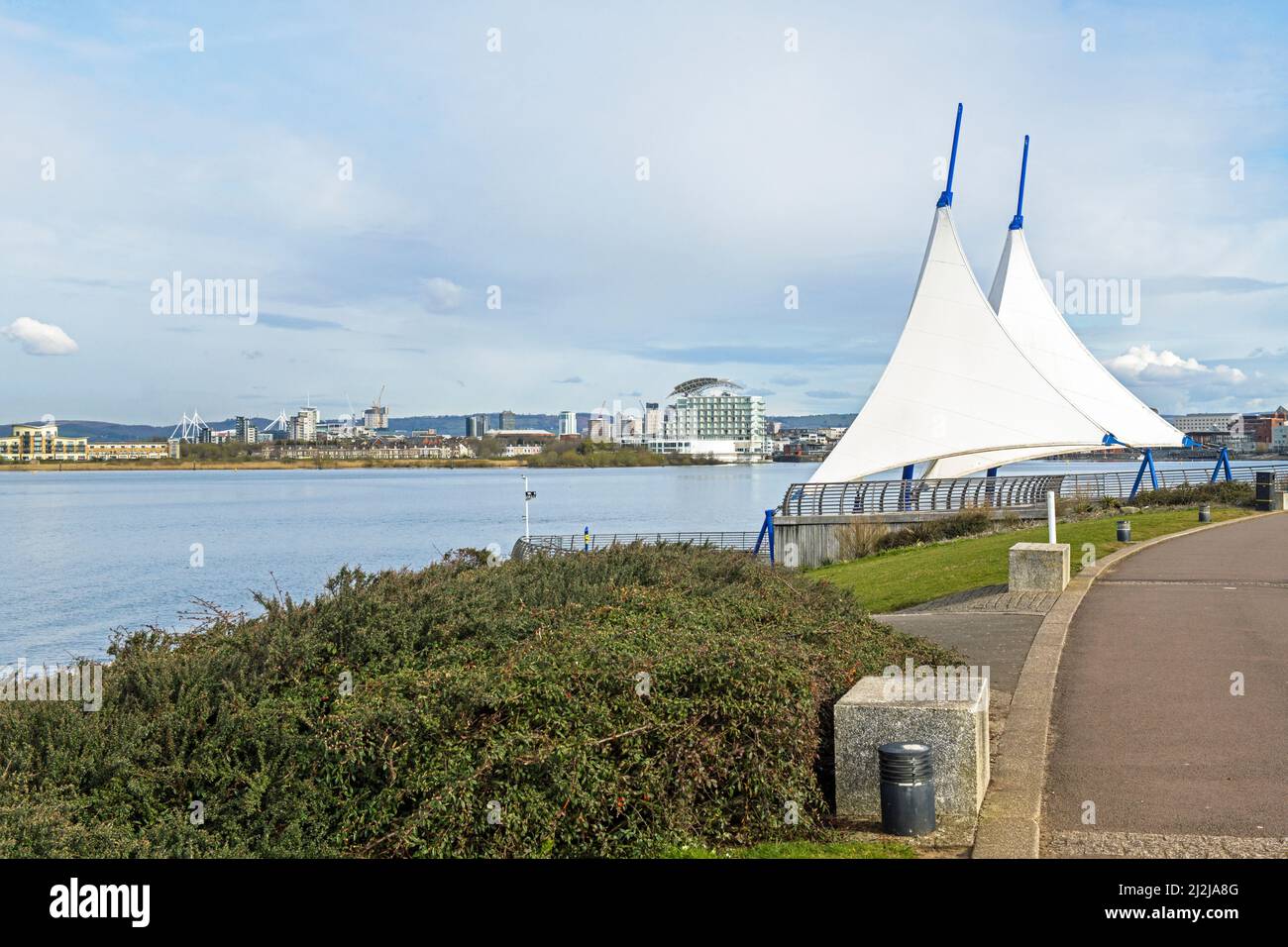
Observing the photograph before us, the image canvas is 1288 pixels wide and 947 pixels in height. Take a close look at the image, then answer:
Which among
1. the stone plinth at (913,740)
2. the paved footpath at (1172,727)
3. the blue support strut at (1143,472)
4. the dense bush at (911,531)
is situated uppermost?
the blue support strut at (1143,472)

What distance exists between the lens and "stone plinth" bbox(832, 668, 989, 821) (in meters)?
6.31

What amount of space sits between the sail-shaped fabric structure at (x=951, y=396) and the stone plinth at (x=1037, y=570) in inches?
902

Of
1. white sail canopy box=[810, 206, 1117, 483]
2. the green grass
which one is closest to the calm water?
the green grass

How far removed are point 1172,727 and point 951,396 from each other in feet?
111

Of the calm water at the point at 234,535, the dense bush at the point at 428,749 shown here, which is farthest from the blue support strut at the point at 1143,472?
the dense bush at the point at 428,749

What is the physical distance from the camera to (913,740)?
6402 mm

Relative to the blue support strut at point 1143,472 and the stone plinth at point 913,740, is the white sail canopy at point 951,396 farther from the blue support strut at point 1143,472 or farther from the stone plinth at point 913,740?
the stone plinth at point 913,740

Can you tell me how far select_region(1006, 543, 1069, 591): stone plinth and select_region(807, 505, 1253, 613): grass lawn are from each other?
1.57 metres

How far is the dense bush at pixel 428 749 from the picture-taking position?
19.4 ft

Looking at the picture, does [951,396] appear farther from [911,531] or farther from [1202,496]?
[1202,496]

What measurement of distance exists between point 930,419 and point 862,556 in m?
9.21

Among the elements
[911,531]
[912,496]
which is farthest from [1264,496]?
[912,496]
